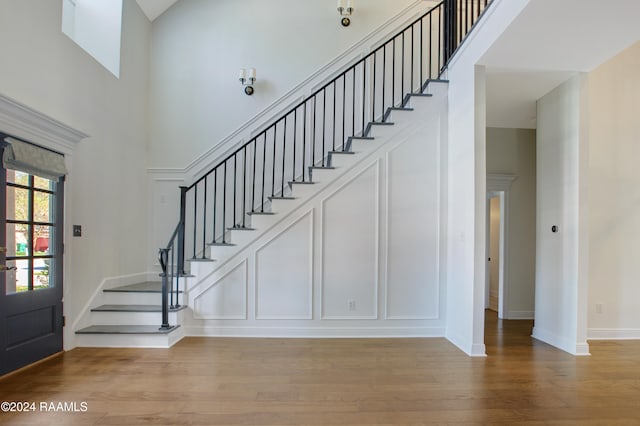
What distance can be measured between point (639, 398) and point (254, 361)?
3.20 meters

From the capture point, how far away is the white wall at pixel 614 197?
4.28 m

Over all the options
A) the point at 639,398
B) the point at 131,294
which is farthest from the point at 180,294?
the point at 639,398

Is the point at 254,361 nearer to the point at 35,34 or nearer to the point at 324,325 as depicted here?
the point at 324,325

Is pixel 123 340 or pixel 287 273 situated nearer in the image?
pixel 123 340

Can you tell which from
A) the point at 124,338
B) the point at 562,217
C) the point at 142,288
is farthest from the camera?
the point at 142,288

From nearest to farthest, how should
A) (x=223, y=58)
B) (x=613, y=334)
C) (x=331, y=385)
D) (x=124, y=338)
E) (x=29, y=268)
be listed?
(x=331, y=385) → (x=29, y=268) → (x=124, y=338) → (x=613, y=334) → (x=223, y=58)

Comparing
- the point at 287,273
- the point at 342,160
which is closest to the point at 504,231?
the point at 342,160

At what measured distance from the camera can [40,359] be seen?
11.3 feet

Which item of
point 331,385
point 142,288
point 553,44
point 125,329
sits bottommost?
point 331,385

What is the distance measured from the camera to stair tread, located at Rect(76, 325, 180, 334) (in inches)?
153

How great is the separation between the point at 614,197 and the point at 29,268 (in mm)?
6348

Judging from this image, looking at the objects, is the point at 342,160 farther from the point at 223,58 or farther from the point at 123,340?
the point at 123,340

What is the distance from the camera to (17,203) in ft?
10.7

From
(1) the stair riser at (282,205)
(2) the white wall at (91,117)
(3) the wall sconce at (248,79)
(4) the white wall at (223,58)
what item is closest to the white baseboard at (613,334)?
(1) the stair riser at (282,205)
